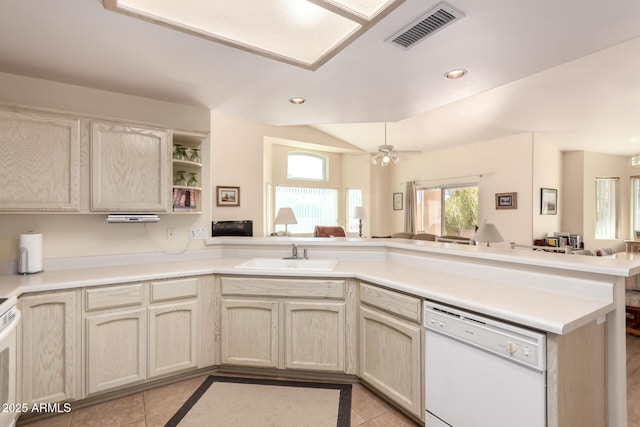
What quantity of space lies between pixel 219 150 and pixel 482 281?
5.37m

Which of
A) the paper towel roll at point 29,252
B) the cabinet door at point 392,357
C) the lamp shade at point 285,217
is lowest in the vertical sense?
the cabinet door at point 392,357

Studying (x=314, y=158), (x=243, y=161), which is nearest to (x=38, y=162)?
(x=243, y=161)

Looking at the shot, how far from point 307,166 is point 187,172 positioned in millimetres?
5293

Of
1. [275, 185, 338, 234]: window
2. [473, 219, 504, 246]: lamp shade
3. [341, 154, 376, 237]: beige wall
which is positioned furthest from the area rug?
[341, 154, 376, 237]: beige wall

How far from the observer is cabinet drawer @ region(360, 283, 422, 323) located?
6.09 ft

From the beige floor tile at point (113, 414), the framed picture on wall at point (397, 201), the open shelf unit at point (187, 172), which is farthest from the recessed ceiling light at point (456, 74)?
the framed picture on wall at point (397, 201)

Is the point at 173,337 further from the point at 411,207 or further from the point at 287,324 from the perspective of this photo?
the point at 411,207

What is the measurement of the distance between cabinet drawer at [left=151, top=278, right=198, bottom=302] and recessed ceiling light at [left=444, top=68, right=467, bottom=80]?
238 centimetres

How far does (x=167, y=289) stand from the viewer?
2311 mm

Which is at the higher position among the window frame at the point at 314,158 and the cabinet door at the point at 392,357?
the window frame at the point at 314,158

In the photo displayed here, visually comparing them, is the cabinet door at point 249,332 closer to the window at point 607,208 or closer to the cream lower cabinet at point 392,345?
the cream lower cabinet at point 392,345

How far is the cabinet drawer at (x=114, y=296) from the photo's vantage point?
2.07 meters

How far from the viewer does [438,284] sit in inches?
76.2

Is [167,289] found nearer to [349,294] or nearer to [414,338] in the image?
[349,294]
